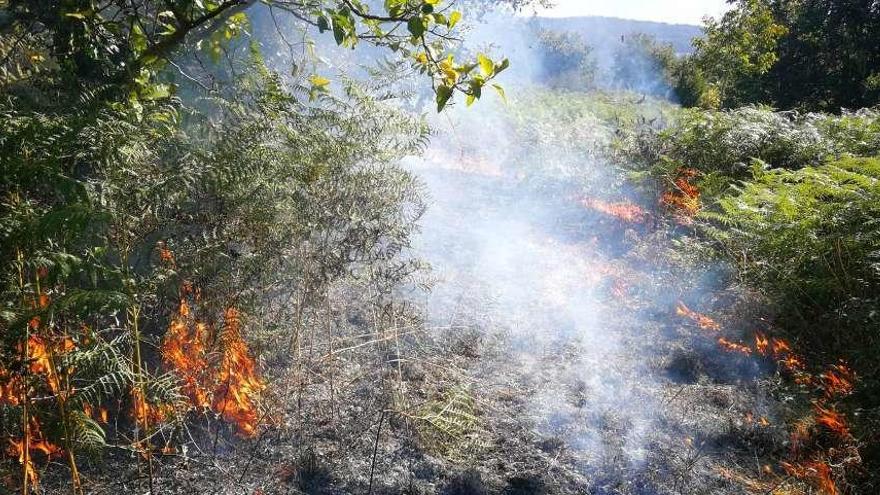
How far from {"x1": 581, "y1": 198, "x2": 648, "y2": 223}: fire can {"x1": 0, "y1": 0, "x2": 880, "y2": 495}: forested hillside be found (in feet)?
4.23

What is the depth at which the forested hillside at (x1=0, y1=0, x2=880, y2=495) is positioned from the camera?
2104 millimetres

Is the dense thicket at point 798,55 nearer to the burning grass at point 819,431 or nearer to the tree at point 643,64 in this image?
the burning grass at point 819,431

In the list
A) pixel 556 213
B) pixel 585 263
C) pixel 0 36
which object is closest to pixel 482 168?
pixel 556 213

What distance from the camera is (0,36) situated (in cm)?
283

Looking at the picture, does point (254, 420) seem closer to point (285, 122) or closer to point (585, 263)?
point (285, 122)

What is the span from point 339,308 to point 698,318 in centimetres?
357

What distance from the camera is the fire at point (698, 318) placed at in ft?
17.6

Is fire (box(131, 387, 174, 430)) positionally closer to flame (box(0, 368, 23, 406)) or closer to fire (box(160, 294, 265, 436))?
fire (box(160, 294, 265, 436))

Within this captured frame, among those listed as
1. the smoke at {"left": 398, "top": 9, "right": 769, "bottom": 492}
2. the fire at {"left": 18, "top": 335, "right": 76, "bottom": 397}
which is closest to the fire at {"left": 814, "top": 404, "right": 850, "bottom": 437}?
the smoke at {"left": 398, "top": 9, "right": 769, "bottom": 492}

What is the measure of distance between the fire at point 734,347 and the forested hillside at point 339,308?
0.06 ft

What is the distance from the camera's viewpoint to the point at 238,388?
130 inches

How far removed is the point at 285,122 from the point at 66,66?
1080 millimetres

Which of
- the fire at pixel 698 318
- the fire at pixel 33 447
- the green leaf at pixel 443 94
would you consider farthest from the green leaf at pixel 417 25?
the fire at pixel 698 318

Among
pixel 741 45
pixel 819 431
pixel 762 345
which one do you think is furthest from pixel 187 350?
pixel 741 45
